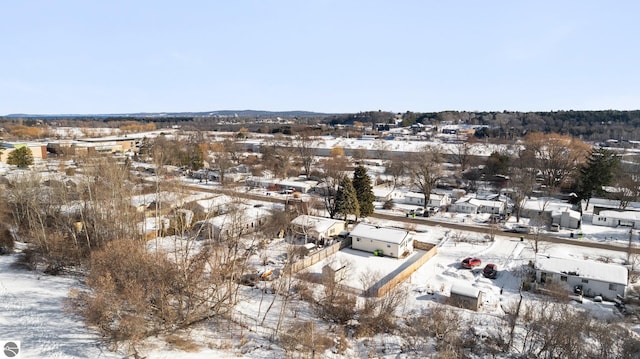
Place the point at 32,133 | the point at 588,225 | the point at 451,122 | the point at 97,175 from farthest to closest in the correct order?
the point at 451,122 → the point at 32,133 → the point at 588,225 → the point at 97,175

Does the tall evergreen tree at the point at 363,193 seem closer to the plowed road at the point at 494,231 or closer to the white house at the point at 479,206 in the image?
the plowed road at the point at 494,231

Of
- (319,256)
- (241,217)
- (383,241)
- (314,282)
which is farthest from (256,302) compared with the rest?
(383,241)

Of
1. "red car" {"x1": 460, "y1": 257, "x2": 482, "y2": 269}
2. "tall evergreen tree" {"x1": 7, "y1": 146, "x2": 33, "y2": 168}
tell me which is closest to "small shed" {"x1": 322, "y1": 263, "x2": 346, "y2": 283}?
"red car" {"x1": 460, "y1": 257, "x2": 482, "y2": 269}

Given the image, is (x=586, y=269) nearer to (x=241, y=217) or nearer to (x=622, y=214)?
(x=622, y=214)

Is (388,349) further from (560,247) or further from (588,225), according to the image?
(588,225)

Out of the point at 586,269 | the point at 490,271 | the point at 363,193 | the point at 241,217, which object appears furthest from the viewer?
the point at 363,193

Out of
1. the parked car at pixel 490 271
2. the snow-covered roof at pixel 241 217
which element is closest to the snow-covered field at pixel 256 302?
the parked car at pixel 490 271

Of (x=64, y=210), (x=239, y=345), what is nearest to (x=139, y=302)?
(x=239, y=345)

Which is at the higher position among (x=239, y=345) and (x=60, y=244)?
(x=60, y=244)
